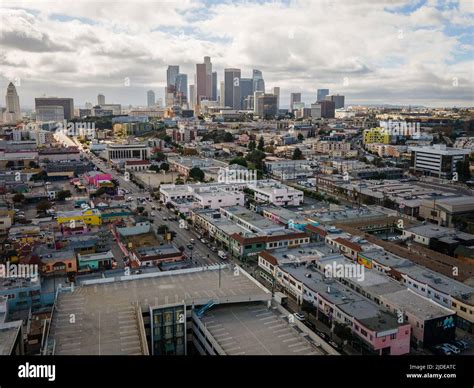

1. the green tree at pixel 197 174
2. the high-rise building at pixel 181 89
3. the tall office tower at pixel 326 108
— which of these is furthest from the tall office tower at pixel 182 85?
the green tree at pixel 197 174

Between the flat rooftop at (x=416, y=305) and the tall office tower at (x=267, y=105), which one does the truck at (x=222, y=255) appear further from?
the tall office tower at (x=267, y=105)

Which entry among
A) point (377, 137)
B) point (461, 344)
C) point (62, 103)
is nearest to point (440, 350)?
point (461, 344)

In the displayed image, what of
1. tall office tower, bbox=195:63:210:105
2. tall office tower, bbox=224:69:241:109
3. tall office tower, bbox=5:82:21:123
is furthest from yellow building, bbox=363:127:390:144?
tall office tower, bbox=224:69:241:109

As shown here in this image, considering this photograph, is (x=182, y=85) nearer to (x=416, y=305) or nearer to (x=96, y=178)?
(x=96, y=178)

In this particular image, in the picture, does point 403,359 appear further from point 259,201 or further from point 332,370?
point 259,201

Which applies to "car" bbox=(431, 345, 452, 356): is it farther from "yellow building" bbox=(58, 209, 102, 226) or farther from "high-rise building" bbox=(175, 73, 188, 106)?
"high-rise building" bbox=(175, 73, 188, 106)
